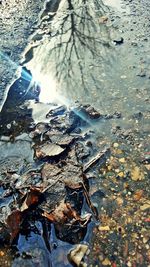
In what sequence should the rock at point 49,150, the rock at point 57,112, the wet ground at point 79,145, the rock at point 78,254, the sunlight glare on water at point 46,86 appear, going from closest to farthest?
the rock at point 78,254
the wet ground at point 79,145
the rock at point 49,150
the rock at point 57,112
the sunlight glare on water at point 46,86

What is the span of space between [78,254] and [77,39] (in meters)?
3.21

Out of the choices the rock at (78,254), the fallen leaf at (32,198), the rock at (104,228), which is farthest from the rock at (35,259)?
the rock at (104,228)

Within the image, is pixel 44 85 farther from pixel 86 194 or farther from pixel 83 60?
pixel 86 194

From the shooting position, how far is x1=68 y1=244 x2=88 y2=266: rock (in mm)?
2293

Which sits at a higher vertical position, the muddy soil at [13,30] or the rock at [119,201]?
the muddy soil at [13,30]

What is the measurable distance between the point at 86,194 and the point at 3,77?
7.09 feet

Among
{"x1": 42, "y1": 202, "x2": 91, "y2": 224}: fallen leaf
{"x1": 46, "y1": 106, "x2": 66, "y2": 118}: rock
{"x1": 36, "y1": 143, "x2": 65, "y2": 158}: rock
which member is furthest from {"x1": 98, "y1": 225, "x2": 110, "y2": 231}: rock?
{"x1": 46, "y1": 106, "x2": 66, "y2": 118}: rock

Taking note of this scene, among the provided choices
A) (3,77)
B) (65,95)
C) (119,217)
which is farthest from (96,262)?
(3,77)

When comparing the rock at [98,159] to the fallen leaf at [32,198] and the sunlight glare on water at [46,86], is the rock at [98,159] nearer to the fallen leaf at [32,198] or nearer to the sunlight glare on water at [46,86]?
the fallen leaf at [32,198]

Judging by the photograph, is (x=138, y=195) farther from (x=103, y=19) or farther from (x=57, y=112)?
(x=103, y=19)

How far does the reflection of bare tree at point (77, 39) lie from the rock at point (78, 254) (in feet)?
6.76

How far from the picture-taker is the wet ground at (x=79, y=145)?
7.98 feet

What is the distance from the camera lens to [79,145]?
313 centimetres

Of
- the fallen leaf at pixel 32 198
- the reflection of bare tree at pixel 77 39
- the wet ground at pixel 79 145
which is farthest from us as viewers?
the reflection of bare tree at pixel 77 39
